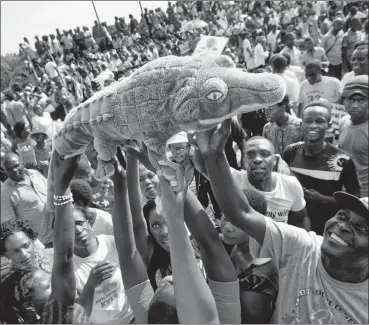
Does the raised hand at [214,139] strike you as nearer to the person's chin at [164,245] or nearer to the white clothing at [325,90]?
the person's chin at [164,245]

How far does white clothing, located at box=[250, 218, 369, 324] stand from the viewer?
156 centimetres

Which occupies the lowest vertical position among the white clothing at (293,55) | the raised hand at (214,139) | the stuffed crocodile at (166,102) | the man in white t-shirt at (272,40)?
the man in white t-shirt at (272,40)

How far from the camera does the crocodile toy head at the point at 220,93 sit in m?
1.28

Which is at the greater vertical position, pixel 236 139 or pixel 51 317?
pixel 51 317

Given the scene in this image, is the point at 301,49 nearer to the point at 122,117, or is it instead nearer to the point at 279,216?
the point at 279,216

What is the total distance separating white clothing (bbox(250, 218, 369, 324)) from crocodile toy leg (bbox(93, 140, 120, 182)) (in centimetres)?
71

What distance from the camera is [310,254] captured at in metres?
1.71

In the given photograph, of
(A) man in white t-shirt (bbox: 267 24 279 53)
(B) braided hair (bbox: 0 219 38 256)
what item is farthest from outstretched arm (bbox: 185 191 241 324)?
(A) man in white t-shirt (bbox: 267 24 279 53)

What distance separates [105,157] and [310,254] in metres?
0.95

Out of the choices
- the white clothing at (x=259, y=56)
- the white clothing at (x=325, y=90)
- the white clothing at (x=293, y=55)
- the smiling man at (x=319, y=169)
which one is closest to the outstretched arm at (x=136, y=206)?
the smiling man at (x=319, y=169)

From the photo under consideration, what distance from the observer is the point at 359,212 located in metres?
1.63

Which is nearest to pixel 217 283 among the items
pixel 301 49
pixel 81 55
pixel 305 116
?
pixel 305 116

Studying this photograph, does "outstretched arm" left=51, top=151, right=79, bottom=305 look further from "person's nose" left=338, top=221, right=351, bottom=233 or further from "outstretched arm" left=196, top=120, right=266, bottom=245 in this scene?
"person's nose" left=338, top=221, right=351, bottom=233

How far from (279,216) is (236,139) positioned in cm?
132
